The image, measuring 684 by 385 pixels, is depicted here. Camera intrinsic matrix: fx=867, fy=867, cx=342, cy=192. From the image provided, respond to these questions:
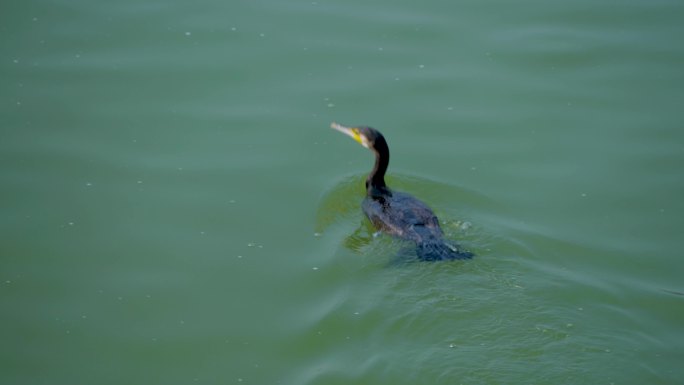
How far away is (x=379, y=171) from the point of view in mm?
9297

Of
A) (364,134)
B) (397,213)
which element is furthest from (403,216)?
(364,134)

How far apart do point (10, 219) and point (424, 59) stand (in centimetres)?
554

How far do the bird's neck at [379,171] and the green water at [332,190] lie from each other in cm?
30

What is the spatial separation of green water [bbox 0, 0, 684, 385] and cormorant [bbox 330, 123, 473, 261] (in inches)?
7.6

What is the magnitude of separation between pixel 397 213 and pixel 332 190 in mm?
1054

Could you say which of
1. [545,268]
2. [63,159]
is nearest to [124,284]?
[63,159]

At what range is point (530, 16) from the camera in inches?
480

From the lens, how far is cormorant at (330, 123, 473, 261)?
8.27 metres

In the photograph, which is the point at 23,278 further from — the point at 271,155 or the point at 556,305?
the point at 556,305

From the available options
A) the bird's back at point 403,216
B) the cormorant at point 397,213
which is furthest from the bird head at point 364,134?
the bird's back at point 403,216

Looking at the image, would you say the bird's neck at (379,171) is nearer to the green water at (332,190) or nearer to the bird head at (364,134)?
the bird head at (364,134)

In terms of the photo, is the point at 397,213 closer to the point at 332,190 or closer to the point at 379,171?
the point at 379,171

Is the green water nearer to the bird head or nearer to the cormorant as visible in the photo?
the cormorant

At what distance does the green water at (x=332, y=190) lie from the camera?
7.42 metres
